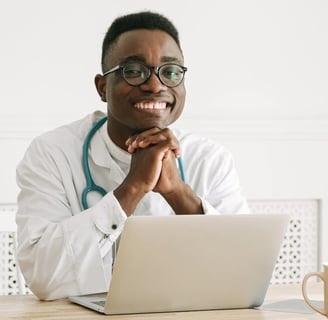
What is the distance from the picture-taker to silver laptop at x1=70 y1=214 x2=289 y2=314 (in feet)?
4.72

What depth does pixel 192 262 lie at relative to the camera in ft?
4.88

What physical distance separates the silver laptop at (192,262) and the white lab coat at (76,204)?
211 millimetres

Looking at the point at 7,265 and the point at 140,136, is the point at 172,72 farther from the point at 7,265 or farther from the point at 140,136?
the point at 7,265

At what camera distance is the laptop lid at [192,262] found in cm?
144

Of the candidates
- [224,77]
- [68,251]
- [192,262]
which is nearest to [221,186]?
[68,251]

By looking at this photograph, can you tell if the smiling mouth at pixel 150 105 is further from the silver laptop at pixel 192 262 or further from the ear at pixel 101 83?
the silver laptop at pixel 192 262

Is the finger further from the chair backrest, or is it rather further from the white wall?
the chair backrest

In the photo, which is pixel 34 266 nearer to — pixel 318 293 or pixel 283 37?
pixel 318 293

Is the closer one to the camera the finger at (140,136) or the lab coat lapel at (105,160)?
the finger at (140,136)

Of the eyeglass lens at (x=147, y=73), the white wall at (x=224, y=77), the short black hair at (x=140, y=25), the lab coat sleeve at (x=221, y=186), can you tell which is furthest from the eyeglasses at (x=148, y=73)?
the white wall at (x=224, y=77)

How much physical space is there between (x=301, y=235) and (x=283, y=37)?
723 mm

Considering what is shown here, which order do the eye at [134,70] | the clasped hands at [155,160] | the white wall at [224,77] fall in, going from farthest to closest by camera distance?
the white wall at [224,77] < the eye at [134,70] < the clasped hands at [155,160]

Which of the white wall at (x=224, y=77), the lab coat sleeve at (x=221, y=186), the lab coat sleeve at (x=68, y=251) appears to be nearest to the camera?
the lab coat sleeve at (x=68, y=251)

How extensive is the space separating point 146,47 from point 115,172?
301mm
